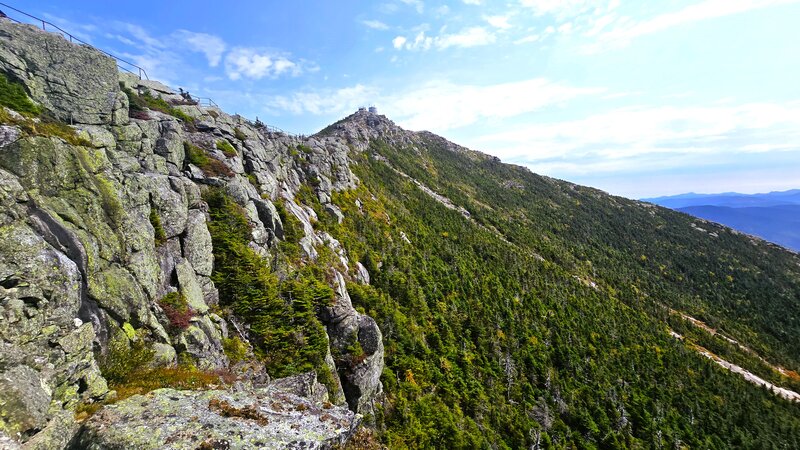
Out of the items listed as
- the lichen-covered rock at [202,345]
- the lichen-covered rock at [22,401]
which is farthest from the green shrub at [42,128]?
the lichen-covered rock at [22,401]

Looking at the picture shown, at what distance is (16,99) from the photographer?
19.6 meters

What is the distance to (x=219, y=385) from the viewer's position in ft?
41.3

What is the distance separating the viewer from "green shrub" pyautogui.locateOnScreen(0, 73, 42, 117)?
61.3 feet

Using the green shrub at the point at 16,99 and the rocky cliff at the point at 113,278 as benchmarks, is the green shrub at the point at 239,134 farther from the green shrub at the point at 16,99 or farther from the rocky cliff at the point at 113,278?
the green shrub at the point at 16,99

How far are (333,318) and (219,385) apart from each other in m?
14.3

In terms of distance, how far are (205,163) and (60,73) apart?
11.4 metres

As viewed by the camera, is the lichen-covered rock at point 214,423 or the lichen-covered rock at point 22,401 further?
the lichen-covered rock at point 214,423

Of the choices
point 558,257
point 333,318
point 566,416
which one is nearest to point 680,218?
point 558,257

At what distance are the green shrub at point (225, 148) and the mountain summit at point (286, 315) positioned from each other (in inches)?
23.0

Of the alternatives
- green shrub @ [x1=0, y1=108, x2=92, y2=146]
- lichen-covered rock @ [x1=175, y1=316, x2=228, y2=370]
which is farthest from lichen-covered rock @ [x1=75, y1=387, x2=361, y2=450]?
green shrub @ [x1=0, y1=108, x2=92, y2=146]

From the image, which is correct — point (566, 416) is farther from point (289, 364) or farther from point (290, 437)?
point (290, 437)

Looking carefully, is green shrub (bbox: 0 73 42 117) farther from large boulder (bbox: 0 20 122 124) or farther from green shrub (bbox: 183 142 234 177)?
green shrub (bbox: 183 142 234 177)

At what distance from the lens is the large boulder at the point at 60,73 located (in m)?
22.5

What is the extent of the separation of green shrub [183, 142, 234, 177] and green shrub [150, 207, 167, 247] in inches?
510
